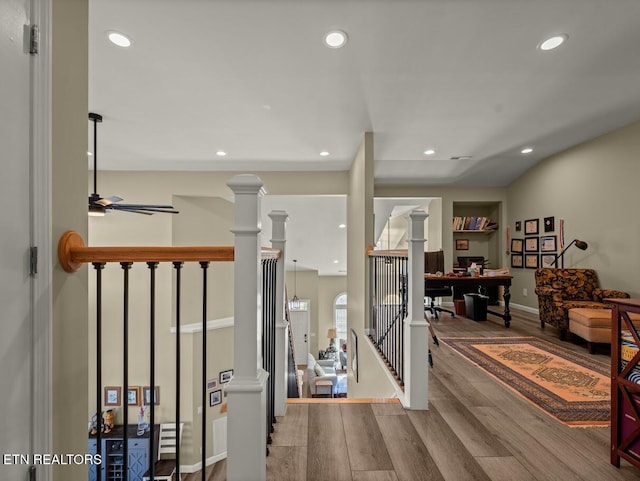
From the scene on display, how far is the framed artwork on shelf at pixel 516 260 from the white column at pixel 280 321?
18.2 ft

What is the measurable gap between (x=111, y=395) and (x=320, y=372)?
6.13 meters

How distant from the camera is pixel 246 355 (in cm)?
113

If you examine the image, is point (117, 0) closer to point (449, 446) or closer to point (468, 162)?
point (449, 446)

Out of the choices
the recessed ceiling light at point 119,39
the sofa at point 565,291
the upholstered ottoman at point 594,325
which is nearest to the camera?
the recessed ceiling light at point 119,39

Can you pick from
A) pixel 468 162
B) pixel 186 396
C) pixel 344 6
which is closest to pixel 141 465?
pixel 186 396

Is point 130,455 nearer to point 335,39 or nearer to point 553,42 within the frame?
point 335,39

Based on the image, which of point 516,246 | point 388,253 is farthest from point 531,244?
point 388,253

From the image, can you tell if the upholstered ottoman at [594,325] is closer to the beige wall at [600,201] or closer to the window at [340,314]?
the beige wall at [600,201]

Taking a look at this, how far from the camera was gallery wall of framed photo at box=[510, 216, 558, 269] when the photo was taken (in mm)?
5238

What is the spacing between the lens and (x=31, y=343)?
1.00 metres

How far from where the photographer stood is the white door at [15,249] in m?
0.92

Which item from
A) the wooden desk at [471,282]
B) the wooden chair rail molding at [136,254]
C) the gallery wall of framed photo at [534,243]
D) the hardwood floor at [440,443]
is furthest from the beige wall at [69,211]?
the gallery wall of framed photo at [534,243]

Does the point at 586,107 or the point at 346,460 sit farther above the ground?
the point at 586,107

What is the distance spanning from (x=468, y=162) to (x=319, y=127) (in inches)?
120
